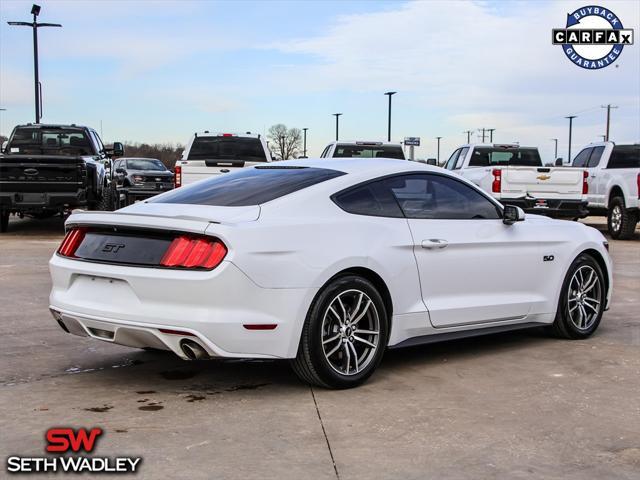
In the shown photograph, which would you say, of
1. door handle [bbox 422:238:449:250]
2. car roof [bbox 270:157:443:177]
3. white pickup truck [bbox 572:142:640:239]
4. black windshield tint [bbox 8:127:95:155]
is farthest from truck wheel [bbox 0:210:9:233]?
door handle [bbox 422:238:449:250]

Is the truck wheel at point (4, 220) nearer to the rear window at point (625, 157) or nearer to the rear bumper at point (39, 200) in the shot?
the rear bumper at point (39, 200)

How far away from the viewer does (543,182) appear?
51.5 feet

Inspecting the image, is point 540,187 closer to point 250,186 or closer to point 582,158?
point 582,158

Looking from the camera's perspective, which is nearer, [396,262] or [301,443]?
[301,443]

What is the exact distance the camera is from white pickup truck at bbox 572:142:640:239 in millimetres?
16406

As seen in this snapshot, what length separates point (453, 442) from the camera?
4156 mm

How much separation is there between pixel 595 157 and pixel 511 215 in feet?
42.9

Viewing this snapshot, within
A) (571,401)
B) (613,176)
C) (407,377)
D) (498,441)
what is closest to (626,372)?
(571,401)

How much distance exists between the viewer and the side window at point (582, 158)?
18812mm

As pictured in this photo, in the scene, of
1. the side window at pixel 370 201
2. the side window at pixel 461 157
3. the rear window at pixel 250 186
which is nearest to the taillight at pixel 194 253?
the rear window at pixel 250 186

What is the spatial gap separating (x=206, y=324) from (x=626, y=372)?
10.0 feet

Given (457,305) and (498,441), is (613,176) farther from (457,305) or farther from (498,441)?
(498,441)

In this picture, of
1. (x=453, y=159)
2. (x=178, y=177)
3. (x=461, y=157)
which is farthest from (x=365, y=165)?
(x=453, y=159)

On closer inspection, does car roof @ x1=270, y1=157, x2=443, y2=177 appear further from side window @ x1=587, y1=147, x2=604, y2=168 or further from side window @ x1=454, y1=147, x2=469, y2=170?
side window @ x1=587, y1=147, x2=604, y2=168
